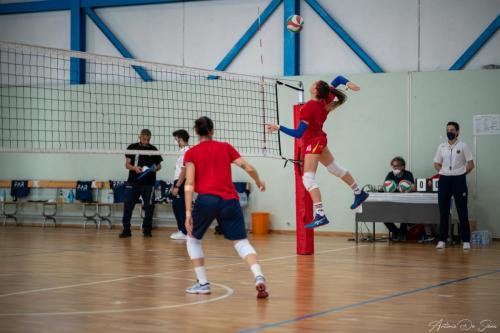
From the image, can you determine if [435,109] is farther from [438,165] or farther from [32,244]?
[32,244]

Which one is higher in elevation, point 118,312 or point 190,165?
point 190,165

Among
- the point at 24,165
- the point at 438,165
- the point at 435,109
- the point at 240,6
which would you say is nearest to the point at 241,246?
the point at 438,165

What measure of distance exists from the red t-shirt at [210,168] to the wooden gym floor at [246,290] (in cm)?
98

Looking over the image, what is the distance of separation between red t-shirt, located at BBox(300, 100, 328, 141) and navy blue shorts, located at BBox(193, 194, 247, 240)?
297 cm

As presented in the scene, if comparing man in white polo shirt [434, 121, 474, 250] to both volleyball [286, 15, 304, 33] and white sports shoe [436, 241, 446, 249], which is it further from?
volleyball [286, 15, 304, 33]

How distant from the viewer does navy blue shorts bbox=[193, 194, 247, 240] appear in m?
7.23

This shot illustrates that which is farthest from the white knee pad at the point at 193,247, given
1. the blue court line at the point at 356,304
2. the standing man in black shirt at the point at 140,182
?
the standing man in black shirt at the point at 140,182

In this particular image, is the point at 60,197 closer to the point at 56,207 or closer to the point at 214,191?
the point at 56,207

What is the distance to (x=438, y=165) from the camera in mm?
13930

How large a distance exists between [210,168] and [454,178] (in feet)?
24.3

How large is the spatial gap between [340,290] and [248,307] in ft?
4.96

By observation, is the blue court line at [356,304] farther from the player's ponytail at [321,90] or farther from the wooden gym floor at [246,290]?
the player's ponytail at [321,90]

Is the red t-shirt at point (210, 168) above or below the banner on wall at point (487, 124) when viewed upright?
below

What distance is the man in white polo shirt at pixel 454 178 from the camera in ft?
44.5
